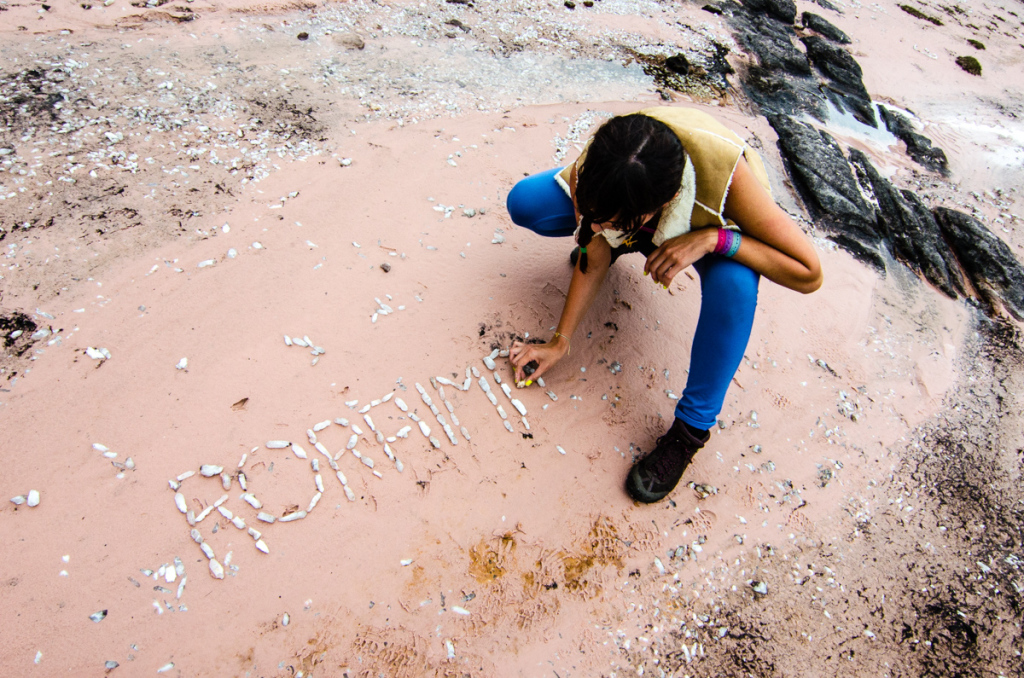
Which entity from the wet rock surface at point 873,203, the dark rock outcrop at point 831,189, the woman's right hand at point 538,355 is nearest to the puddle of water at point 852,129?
the wet rock surface at point 873,203

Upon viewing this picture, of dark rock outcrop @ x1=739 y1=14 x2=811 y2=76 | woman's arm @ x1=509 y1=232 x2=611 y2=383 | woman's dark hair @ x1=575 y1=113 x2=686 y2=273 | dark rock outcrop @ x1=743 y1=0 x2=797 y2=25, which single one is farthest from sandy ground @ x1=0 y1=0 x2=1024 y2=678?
dark rock outcrop @ x1=743 y1=0 x2=797 y2=25

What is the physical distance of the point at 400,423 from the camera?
2.43m

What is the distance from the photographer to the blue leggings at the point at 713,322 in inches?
82.7

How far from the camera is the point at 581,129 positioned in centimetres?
414

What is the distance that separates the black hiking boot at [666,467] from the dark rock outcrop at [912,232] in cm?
272

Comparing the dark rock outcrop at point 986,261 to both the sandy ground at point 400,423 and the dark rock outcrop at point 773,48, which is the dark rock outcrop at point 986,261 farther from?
the dark rock outcrop at point 773,48

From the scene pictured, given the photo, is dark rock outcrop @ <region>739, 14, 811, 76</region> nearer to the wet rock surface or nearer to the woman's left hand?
the wet rock surface

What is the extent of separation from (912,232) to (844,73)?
9.01 feet

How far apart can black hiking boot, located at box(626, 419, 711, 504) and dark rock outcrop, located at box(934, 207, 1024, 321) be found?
9.63ft

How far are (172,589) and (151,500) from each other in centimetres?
36

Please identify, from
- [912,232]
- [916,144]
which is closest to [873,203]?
[912,232]

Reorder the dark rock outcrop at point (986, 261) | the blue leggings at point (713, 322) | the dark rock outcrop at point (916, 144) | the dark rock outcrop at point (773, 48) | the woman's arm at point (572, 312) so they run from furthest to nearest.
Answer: the dark rock outcrop at point (773, 48) < the dark rock outcrop at point (916, 144) < the dark rock outcrop at point (986, 261) < the woman's arm at point (572, 312) < the blue leggings at point (713, 322)

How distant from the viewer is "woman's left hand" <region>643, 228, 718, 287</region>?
202 centimetres

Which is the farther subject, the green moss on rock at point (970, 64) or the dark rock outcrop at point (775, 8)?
the green moss on rock at point (970, 64)
